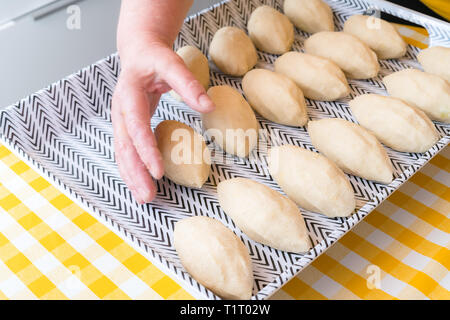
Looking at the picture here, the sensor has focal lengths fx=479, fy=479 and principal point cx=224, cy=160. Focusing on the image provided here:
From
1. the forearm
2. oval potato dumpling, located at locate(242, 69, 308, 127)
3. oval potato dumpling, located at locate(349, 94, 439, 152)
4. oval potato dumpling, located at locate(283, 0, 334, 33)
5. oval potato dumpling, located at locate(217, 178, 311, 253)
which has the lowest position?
oval potato dumpling, located at locate(217, 178, 311, 253)

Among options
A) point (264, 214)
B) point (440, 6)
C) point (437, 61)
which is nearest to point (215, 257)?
point (264, 214)

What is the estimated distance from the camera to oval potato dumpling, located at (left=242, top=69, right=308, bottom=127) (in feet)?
2.86

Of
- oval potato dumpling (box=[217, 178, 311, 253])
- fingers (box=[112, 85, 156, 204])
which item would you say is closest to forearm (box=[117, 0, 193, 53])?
fingers (box=[112, 85, 156, 204])

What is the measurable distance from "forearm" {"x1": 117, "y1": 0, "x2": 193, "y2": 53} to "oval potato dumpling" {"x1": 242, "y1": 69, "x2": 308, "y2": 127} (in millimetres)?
199

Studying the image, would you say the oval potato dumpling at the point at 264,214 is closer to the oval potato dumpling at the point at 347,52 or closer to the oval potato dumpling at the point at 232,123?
the oval potato dumpling at the point at 232,123

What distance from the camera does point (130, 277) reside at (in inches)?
25.8

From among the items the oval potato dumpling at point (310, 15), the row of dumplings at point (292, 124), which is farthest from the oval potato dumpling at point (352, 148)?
the oval potato dumpling at point (310, 15)

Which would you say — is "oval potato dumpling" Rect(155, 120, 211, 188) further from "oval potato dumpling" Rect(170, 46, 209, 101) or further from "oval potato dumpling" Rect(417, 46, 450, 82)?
"oval potato dumpling" Rect(417, 46, 450, 82)

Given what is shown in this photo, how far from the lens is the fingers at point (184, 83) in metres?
0.64

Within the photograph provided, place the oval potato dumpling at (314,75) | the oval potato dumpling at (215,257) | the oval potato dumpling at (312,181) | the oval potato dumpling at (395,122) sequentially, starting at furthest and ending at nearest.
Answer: the oval potato dumpling at (314,75) → the oval potato dumpling at (395,122) → the oval potato dumpling at (312,181) → the oval potato dumpling at (215,257)

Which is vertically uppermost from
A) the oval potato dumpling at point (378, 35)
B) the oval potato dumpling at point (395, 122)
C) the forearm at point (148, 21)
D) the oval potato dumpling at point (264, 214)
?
the forearm at point (148, 21)

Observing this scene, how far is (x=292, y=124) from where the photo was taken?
2.90ft

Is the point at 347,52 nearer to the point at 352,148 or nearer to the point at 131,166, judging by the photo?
the point at 352,148
